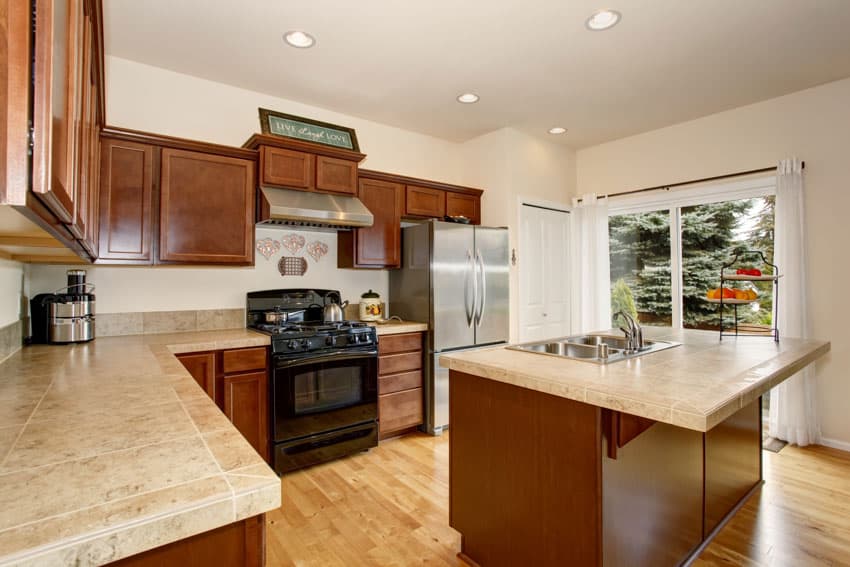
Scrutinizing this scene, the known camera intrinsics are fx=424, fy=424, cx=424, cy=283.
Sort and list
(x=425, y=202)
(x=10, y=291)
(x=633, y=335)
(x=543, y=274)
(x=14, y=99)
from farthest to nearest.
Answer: (x=543, y=274) → (x=425, y=202) → (x=633, y=335) → (x=10, y=291) → (x=14, y=99)

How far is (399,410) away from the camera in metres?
3.37

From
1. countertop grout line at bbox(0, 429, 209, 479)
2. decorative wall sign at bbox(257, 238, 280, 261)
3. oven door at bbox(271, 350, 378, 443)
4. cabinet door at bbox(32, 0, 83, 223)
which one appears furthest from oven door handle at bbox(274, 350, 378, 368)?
cabinet door at bbox(32, 0, 83, 223)

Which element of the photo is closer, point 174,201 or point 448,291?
point 174,201

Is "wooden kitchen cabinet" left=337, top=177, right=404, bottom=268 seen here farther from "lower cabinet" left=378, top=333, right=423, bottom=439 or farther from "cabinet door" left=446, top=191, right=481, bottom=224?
"lower cabinet" left=378, top=333, right=423, bottom=439

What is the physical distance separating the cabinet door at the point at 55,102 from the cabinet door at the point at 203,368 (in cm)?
182

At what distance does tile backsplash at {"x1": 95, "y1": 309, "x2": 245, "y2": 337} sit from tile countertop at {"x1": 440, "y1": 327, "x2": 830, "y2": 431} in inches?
78.9

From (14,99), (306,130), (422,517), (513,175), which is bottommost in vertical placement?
(422,517)

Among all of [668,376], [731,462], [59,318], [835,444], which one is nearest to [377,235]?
[59,318]

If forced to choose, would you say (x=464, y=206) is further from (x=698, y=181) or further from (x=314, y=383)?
(x=314, y=383)

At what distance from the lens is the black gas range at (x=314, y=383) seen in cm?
273

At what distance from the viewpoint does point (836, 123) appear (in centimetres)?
314

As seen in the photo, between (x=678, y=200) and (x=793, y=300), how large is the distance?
1267 mm

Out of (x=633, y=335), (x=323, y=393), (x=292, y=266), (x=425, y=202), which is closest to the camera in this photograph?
(x=633, y=335)

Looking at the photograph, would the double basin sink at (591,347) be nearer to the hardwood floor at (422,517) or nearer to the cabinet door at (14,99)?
the hardwood floor at (422,517)
